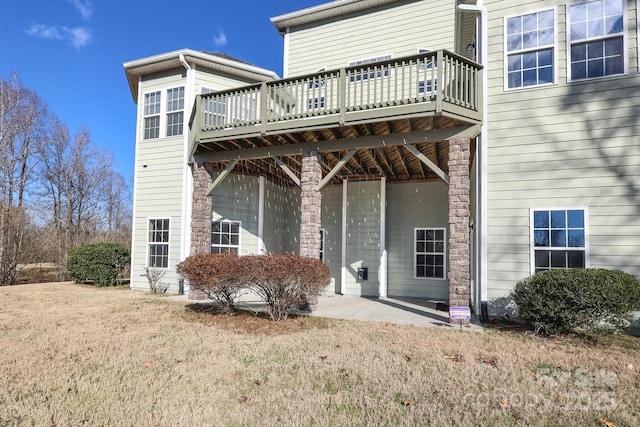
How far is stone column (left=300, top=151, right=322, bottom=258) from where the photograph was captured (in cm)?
814

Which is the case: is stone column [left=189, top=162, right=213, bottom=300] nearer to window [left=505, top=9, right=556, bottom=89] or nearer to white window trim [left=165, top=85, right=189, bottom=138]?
white window trim [left=165, top=85, right=189, bottom=138]

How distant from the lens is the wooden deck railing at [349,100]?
22.7 ft

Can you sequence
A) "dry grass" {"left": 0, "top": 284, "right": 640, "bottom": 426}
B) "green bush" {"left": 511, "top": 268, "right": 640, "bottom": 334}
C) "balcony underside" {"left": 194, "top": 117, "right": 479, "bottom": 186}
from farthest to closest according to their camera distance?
"balcony underside" {"left": 194, "top": 117, "right": 479, "bottom": 186} < "green bush" {"left": 511, "top": 268, "right": 640, "bottom": 334} < "dry grass" {"left": 0, "top": 284, "right": 640, "bottom": 426}

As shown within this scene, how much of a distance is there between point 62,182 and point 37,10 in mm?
11599

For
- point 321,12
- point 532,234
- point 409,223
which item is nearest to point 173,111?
Answer: point 321,12

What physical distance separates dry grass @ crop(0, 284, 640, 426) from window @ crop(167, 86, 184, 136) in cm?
624

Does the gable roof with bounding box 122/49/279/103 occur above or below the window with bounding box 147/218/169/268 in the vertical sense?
above

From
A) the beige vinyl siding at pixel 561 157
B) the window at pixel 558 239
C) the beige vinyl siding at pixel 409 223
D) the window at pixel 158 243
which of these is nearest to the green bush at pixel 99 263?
the window at pixel 158 243

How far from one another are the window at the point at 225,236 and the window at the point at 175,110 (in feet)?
9.73

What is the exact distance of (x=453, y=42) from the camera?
34.2 ft

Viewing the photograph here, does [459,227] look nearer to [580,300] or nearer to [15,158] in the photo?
[580,300]

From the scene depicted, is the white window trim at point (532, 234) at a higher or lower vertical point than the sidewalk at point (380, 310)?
higher

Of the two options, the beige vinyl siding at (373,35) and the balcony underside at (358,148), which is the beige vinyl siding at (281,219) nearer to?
the balcony underside at (358,148)

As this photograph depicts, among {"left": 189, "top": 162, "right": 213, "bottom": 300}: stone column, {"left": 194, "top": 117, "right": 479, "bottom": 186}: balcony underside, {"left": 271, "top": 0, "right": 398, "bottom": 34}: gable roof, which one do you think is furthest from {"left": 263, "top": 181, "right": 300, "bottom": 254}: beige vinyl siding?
{"left": 271, "top": 0, "right": 398, "bottom": 34}: gable roof
